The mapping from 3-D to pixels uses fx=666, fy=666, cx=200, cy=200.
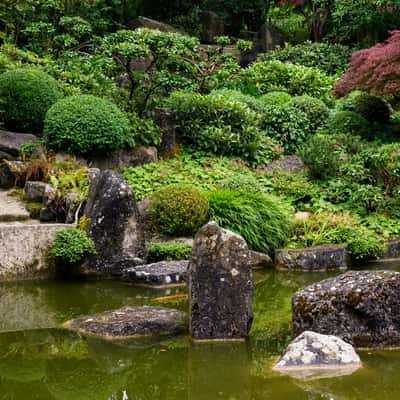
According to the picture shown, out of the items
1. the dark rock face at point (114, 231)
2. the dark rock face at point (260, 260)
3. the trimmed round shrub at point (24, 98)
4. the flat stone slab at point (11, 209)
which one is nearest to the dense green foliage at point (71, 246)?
the dark rock face at point (114, 231)

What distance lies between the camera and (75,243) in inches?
354

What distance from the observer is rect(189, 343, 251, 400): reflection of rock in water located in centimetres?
490

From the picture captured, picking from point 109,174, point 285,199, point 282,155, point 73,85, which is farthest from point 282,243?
point 73,85

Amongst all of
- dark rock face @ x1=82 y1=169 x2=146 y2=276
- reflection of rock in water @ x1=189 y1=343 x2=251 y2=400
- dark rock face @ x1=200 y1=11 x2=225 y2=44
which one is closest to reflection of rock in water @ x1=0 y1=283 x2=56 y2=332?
dark rock face @ x1=82 y1=169 x2=146 y2=276

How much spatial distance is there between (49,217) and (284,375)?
601 cm

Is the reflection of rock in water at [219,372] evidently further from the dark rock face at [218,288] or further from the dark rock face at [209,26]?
the dark rock face at [209,26]

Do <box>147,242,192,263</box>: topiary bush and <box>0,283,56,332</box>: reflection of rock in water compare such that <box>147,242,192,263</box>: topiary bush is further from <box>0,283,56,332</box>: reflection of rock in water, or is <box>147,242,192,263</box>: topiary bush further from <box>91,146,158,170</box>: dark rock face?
<box>91,146,158,170</box>: dark rock face

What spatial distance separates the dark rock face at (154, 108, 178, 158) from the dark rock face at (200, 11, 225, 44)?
40.7 ft

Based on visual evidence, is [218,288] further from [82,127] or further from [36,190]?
[82,127]

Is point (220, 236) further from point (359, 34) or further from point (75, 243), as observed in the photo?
point (359, 34)

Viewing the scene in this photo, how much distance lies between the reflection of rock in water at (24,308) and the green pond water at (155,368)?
1cm

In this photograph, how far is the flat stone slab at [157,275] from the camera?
8.77m

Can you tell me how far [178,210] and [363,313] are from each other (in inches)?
190

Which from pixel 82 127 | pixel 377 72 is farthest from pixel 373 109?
pixel 82 127
